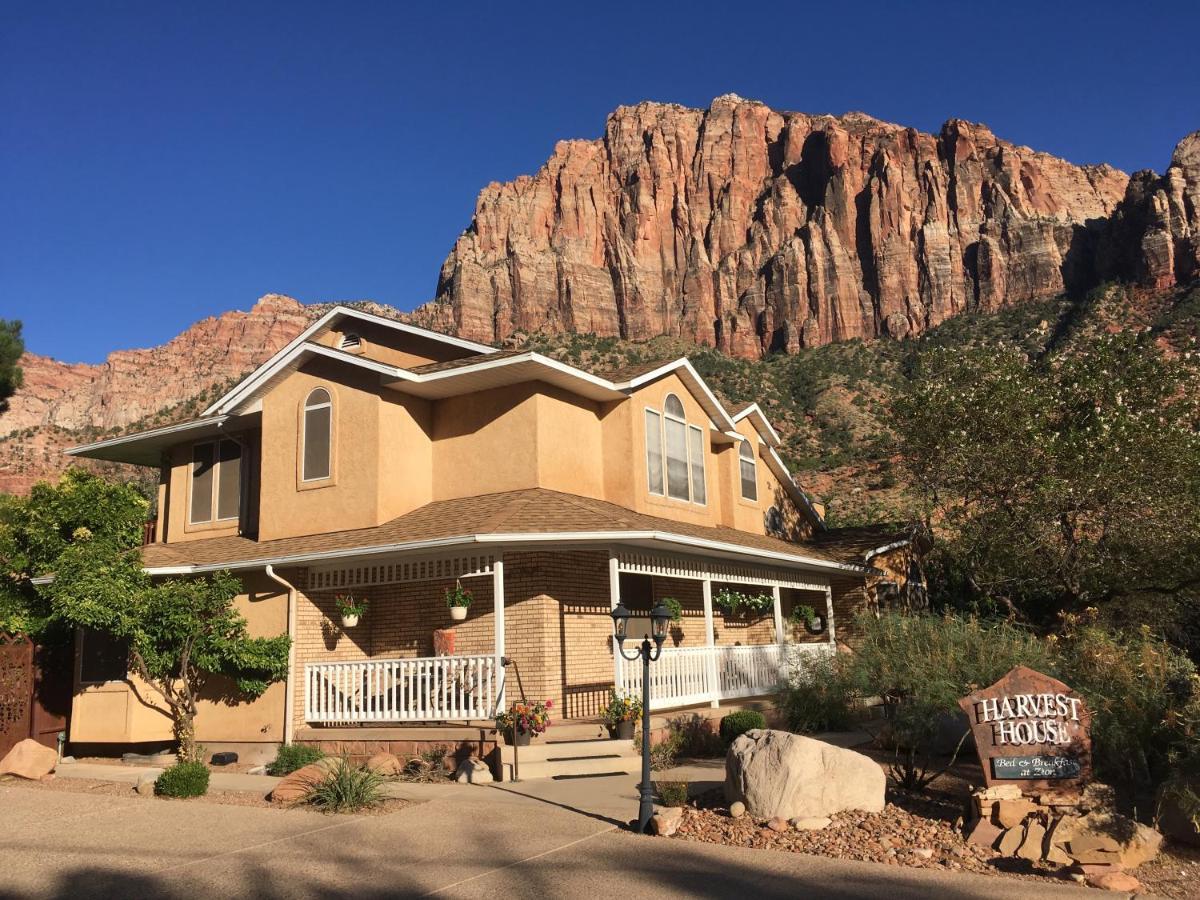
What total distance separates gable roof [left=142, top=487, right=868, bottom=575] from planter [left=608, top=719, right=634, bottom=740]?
2541 millimetres

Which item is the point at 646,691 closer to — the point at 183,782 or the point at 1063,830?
the point at 1063,830

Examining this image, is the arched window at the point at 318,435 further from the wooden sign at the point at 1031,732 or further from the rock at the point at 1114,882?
the rock at the point at 1114,882

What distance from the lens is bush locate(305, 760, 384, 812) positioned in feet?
33.0

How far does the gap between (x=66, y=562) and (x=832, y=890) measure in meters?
11.8

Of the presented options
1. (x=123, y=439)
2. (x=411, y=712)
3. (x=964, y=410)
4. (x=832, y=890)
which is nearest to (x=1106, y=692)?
(x=832, y=890)

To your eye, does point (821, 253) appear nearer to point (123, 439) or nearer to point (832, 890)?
point (123, 439)

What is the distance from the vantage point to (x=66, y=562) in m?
13.6

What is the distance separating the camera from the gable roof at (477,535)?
13156 millimetres

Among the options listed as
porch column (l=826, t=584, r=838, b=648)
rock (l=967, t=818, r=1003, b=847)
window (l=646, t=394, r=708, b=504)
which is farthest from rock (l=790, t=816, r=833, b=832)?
porch column (l=826, t=584, r=838, b=648)

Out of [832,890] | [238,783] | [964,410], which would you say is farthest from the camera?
[964,410]

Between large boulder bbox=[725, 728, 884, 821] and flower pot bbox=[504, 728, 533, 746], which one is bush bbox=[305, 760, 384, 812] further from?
large boulder bbox=[725, 728, 884, 821]

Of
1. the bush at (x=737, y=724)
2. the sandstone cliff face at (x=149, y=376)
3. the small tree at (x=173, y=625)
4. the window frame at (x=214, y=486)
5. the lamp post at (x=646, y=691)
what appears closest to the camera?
the lamp post at (x=646, y=691)

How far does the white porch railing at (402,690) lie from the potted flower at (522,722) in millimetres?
515

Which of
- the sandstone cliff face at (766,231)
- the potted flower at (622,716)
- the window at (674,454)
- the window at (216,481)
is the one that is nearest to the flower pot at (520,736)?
the potted flower at (622,716)
